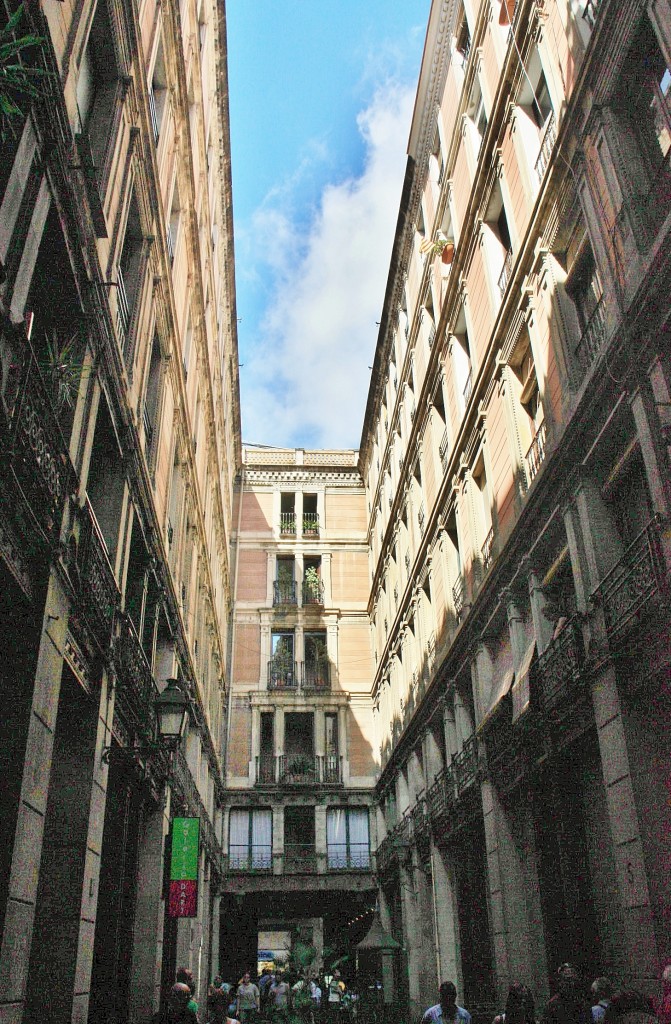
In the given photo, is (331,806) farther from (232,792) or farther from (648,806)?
(648,806)

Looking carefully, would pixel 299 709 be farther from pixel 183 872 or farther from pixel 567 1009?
pixel 567 1009

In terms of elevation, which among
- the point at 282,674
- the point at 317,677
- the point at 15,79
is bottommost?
the point at 15,79

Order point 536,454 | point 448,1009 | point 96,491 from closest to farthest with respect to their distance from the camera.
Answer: point 448,1009 < point 96,491 < point 536,454

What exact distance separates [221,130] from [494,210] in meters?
12.8

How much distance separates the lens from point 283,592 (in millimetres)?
39281

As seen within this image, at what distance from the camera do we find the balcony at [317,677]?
36469mm

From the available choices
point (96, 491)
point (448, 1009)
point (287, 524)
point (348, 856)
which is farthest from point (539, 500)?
point (287, 524)

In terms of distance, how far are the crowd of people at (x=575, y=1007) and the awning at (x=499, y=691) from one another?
17.1ft

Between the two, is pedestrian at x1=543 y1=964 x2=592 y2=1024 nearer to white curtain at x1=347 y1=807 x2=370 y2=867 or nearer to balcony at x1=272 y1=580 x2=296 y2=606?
white curtain at x1=347 y1=807 x2=370 y2=867

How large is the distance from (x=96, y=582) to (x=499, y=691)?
908cm

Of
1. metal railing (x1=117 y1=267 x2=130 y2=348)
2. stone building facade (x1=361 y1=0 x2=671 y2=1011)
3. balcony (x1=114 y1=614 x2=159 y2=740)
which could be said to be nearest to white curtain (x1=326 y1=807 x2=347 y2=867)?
stone building facade (x1=361 y1=0 x2=671 y2=1011)

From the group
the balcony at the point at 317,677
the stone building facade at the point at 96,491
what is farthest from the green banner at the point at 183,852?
the balcony at the point at 317,677

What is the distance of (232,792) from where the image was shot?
34.2m

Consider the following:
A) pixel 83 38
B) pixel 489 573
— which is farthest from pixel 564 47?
pixel 489 573
